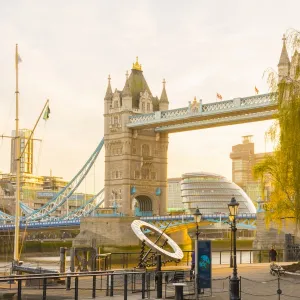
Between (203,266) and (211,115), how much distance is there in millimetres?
45462

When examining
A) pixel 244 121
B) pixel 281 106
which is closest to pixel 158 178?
pixel 244 121

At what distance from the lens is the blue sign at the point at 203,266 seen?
18672mm

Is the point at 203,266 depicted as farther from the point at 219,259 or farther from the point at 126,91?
the point at 126,91

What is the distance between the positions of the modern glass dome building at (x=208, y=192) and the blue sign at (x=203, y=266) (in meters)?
114

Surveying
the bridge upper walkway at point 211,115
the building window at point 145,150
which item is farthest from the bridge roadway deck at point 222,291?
the building window at point 145,150

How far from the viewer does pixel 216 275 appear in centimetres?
2577

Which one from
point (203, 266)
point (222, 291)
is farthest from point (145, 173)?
point (203, 266)

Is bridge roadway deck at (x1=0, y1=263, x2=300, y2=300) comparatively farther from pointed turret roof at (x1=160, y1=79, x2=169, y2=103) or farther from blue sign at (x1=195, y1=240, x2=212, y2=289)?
pointed turret roof at (x1=160, y1=79, x2=169, y2=103)

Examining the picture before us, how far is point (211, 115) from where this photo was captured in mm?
63562

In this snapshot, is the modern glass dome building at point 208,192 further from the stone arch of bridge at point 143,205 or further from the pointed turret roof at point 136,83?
the stone arch of bridge at point 143,205

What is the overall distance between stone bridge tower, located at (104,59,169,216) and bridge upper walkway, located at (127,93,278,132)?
229 centimetres

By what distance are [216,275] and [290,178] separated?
14.9 ft

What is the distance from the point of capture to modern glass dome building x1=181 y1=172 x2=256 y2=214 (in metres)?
134

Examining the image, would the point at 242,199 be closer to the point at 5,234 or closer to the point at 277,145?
the point at 5,234
